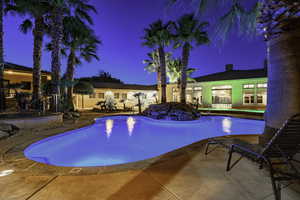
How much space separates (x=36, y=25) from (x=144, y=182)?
11213 mm

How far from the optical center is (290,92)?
8.06 ft

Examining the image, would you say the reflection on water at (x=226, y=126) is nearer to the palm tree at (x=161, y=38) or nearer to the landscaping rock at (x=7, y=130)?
the palm tree at (x=161, y=38)

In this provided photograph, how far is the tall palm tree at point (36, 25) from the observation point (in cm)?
746

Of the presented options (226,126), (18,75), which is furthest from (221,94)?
(18,75)

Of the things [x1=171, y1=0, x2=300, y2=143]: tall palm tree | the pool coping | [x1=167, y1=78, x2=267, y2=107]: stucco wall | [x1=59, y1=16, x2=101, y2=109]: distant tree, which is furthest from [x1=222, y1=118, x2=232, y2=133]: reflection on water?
[x1=59, y1=16, x2=101, y2=109]: distant tree

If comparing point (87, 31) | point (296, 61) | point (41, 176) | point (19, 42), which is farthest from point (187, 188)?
point (19, 42)

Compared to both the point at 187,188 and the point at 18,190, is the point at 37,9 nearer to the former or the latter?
the point at 18,190

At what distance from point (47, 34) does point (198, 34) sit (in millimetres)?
12016

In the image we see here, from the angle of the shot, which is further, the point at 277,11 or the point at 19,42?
the point at 19,42

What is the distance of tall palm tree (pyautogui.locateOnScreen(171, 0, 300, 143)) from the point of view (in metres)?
2.38

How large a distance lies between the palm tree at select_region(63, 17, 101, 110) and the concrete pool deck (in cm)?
880

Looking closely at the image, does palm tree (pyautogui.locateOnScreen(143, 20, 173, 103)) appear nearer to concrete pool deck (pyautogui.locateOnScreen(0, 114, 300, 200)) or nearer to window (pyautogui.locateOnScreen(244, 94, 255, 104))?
window (pyautogui.locateOnScreen(244, 94, 255, 104))

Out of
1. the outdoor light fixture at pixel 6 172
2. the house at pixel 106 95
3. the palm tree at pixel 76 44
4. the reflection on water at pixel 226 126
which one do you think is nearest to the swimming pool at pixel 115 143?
the reflection on water at pixel 226 126

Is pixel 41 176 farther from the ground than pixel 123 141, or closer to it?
farther from the ground
